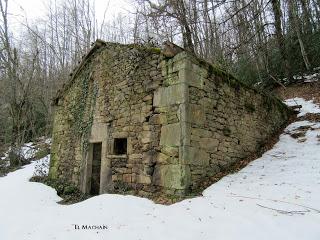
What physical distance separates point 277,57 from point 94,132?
31.6 ft

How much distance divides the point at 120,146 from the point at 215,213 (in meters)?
3.30

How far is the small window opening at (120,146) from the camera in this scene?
6.53 m

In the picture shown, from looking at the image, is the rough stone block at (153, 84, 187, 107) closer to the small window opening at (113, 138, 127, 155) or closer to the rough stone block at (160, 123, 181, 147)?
the rough stone block at (160, 123, 181, 147)

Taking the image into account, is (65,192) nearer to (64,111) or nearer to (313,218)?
(64,111)

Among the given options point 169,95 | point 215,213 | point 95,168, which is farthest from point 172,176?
point 95,168

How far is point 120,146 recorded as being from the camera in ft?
21.8

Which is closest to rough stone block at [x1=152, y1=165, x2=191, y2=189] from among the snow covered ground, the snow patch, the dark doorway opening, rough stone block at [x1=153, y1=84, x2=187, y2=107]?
the snow covered ground

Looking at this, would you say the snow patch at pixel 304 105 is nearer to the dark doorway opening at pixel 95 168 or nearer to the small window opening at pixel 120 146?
the small window opening at pixel 120 146

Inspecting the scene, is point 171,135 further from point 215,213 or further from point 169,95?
point 215,213

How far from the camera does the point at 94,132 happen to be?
23.9ft

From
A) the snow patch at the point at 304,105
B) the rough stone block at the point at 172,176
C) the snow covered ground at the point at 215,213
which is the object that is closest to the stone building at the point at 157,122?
the rough stone block at the point at 172,176

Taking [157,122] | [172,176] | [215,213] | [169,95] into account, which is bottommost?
[215,213]

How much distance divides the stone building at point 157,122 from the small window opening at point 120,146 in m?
0.02

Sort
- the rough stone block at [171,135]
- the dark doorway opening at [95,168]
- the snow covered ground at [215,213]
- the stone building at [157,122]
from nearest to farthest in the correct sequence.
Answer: the snow covered ground at [215,213] < the rough stone block at [171,135] < the stone building at [157,122] < the dark doorway opening at [95,168]
